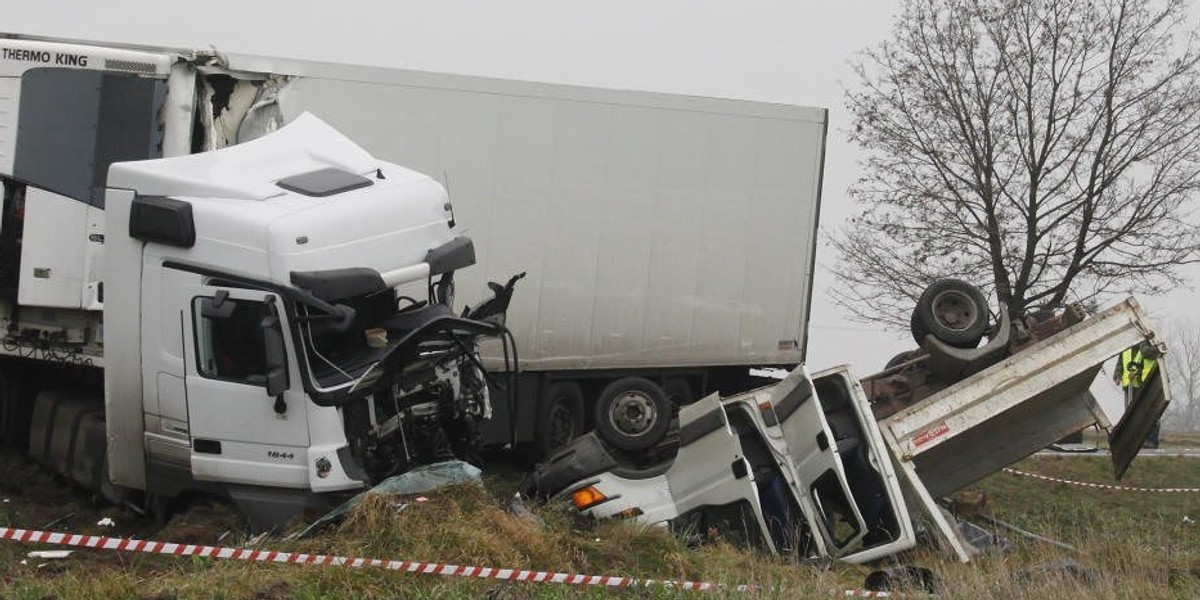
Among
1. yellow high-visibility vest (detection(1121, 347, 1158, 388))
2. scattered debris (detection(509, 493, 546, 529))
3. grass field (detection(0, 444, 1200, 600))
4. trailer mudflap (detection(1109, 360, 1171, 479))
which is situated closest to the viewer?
grass field (detection(0, 444, 1200, 600))

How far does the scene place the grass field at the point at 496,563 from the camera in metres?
7.85

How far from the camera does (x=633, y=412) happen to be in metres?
13.7

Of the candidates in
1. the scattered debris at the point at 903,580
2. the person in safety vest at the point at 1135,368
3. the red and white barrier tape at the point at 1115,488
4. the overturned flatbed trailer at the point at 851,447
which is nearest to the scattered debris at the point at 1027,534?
the overturned flatbed trailer at the point at 851,447

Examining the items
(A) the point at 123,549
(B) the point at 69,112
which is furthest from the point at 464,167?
(A) the point at 123,549

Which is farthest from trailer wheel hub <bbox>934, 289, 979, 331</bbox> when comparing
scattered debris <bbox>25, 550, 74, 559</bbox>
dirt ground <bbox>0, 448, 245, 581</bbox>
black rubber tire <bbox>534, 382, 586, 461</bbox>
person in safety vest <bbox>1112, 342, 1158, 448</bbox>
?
scattered debris <bbox>25, 550, 74, 559</bbox>

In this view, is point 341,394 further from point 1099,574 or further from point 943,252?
point 943,252

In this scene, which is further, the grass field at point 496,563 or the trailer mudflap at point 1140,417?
the trailer mudflap at point 1140,417

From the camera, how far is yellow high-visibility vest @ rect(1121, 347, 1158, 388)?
1152cm

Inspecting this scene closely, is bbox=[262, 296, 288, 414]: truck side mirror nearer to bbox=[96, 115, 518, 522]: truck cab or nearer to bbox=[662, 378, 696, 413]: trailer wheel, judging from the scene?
bbox=[96, 115, 518, 522]: truck cab

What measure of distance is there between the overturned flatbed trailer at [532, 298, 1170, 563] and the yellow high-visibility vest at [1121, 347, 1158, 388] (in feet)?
0.81

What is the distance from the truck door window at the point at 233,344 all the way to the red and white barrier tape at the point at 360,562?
1.14 m

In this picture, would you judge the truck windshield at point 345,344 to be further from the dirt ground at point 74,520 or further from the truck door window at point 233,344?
the dirt ground at point 74,520

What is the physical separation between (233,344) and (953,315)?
5085 millimetres

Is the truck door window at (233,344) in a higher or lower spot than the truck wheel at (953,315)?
lower
